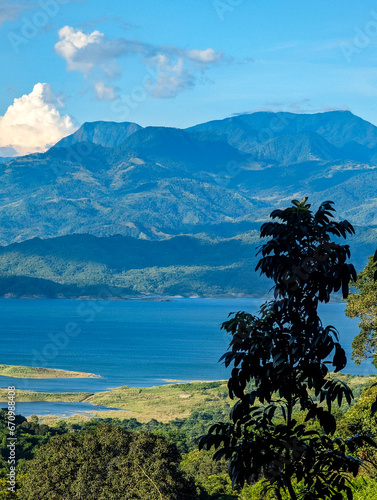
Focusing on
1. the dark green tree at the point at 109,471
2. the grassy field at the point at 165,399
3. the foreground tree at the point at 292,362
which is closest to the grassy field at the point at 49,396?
the grassy field at the point at 165,399

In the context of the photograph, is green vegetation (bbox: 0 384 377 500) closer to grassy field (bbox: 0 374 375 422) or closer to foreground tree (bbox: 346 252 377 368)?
foreground tree (bbox: 346 252 377 368)

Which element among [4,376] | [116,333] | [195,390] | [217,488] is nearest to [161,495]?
[217,488]

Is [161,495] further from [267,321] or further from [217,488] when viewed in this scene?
[267,321]

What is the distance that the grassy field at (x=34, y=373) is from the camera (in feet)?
243

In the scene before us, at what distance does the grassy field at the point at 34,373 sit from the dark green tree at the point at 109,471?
195 ft

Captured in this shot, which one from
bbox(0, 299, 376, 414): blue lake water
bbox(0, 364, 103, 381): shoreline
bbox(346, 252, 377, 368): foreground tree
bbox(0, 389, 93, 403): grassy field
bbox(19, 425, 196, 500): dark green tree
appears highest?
bbox(0, 299, 376, 414): blue lake water

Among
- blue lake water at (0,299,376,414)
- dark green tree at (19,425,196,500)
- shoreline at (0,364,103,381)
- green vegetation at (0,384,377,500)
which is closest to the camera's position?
dark green tree at (19,425,196,500)

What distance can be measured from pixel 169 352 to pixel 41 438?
7319 cm

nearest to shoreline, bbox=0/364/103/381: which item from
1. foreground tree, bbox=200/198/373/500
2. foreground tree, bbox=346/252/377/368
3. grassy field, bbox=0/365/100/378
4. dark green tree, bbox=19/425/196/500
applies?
grassy field, bbox=0/365/100/378

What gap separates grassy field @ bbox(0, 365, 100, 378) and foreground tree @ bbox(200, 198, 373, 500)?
71.0 metres

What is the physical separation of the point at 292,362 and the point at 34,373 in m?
74.1

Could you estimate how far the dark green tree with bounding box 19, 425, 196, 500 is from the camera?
48.2 feet

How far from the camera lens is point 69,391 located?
6316cm

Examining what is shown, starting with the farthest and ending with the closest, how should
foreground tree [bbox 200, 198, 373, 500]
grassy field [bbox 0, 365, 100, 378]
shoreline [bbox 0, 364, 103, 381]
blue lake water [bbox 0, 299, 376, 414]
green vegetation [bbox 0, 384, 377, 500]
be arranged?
blue lake water [bbox 0, 299, 376, 414] < grassy field [bbox 0, 365, 100, 378] < shoreline [bbox 0, 364, 103, 381] < green vegetation [bbox 0, 384, 377, 500] < foreground tree [bbox 200, 198, 373, 500]
